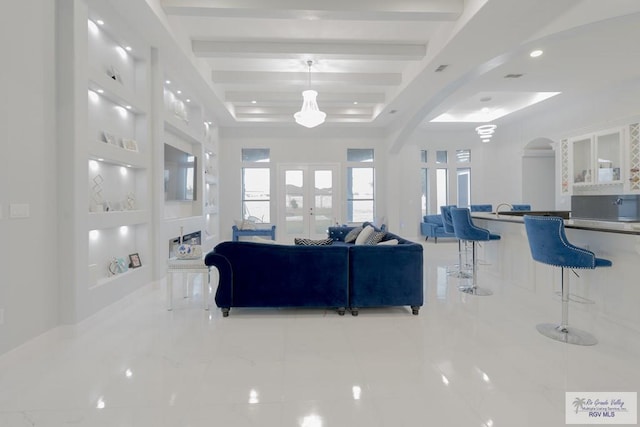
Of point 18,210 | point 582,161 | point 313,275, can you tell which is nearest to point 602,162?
point 582,161

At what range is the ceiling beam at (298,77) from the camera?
6012 millimetres

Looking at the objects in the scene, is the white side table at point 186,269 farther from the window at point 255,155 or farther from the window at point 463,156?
the window at point 463,156

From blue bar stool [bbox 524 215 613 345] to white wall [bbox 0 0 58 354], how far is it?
14.0ft

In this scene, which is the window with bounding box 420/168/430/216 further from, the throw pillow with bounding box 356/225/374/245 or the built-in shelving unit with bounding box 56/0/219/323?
the built-in shelving unit with bounding box 56/0/219/323

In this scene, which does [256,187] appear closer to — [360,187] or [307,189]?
[307,189]

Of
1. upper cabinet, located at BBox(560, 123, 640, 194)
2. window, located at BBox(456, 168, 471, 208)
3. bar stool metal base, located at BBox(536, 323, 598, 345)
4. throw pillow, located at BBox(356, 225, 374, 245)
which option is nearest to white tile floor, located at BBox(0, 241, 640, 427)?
bar stool metal base, located at BBox(536, 323, 598, 345)

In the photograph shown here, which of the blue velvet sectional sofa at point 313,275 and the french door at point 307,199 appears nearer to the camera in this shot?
the blue velvet sectional sofa at point 313,275

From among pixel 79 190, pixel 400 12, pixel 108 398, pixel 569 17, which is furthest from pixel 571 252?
pixel 79 190

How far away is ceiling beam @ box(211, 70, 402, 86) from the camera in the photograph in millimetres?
6012

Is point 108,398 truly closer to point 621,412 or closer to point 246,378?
point 246,378

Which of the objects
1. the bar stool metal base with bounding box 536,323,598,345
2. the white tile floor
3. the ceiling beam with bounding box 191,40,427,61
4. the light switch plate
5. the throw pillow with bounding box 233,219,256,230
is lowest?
the white tile floor

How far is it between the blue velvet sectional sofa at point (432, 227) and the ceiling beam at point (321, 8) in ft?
19.6

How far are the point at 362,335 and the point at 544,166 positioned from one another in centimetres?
849

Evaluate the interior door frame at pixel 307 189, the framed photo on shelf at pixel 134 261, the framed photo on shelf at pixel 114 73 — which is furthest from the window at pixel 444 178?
the framed photo on shelf at pixel 114 73
